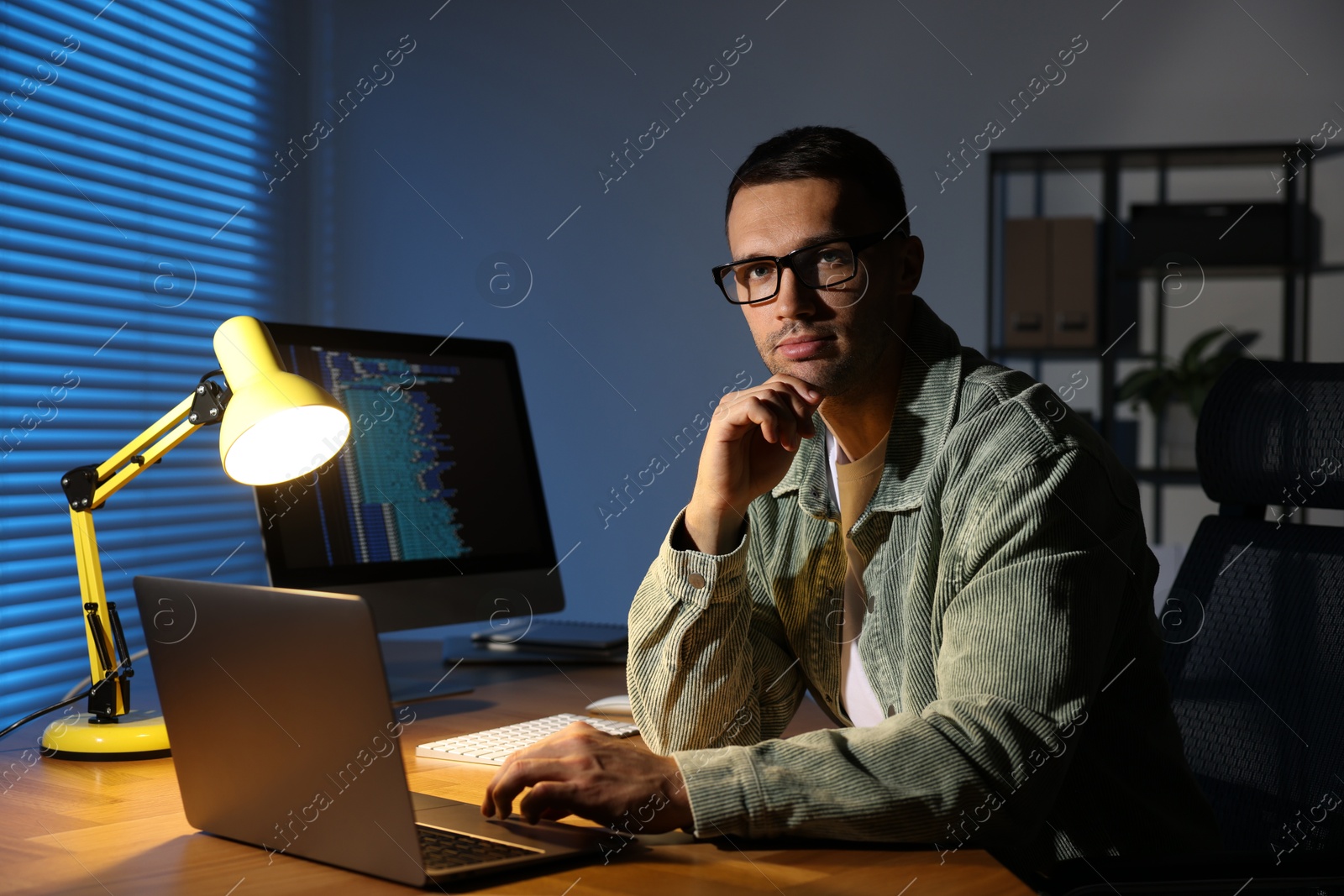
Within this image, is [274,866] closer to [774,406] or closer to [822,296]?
[774,406]

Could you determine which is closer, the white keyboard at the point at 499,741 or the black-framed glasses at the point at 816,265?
the white keyboard at the point at 499,741

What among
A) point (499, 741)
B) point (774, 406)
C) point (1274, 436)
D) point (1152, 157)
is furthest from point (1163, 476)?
point (499, 741)

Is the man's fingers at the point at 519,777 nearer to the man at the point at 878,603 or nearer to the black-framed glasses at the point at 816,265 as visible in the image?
the man at the point at 878,603

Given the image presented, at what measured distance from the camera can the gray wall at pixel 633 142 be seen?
3656mm

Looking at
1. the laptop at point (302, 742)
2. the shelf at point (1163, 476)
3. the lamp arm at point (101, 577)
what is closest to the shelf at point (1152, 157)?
the shelf at point (1163, 476)

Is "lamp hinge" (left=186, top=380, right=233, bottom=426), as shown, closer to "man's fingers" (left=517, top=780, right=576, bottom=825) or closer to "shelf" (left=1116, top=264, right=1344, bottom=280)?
"man's fingers" (left=517, top=780, right=576, bottom=825)

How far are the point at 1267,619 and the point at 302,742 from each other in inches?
45.0

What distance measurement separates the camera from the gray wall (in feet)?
12.0

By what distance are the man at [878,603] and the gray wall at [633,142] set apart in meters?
2.30

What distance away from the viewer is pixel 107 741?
1271 mm

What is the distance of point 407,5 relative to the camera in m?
3.84

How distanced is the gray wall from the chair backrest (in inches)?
92.4

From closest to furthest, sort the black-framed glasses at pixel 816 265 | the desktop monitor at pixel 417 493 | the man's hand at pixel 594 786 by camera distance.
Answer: the man's hand at pixel 594 786 → the black-framed glasses at pixel 816 265 → the desktop monitor at pixel 417 493

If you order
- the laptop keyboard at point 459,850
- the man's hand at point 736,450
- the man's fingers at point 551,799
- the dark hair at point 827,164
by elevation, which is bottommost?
the laptop keyboard at point 459,850
